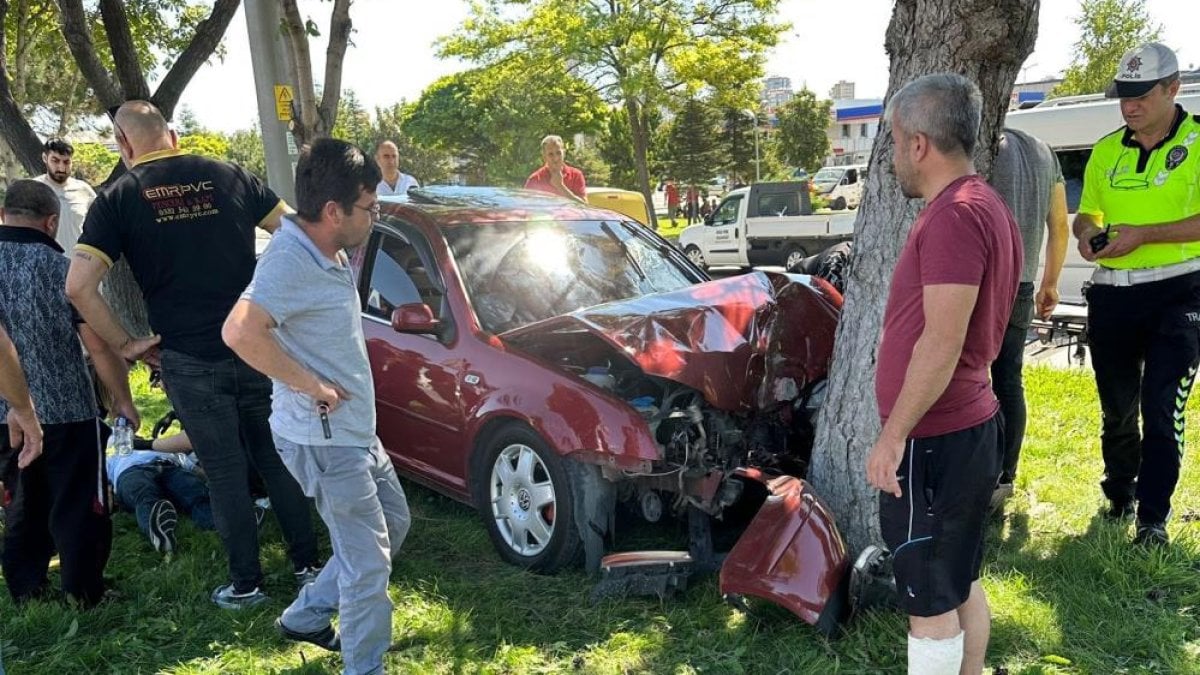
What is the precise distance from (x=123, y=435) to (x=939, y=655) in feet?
11.9

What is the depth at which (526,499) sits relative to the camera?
3807 millimetres

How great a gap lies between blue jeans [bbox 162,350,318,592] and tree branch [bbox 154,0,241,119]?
4459mm

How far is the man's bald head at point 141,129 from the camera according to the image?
3.49 metres

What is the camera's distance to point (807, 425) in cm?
402

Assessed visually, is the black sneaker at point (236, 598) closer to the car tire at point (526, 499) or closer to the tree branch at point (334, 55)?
the car tire at point (526, 499)

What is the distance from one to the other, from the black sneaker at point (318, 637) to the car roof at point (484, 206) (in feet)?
7.06

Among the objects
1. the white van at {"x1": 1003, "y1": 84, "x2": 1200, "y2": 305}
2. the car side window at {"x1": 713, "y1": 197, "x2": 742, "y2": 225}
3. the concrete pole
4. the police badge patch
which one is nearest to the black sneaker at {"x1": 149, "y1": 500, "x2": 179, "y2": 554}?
the concrete pole

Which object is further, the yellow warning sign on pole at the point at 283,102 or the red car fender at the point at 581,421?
the yellow warning sign on pole at the point at 283,102

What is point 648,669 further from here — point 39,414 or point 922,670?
point 39,414

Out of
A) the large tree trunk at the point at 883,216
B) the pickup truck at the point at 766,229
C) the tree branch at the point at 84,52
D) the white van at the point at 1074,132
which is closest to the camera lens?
the large tree trunk at the point at 883,216

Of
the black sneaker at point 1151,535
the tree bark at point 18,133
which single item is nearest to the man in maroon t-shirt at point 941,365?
the black sneaker at point 1151,535

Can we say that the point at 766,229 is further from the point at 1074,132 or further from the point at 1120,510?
the point at 1120,510

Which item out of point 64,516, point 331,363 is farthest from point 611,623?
point 64,516

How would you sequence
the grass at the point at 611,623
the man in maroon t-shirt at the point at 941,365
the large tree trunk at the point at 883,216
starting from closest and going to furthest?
the man in maroon t-shirt at the point at 941,365
the grass at the point at 611,623
the large tree trunk at the point at 883,216
